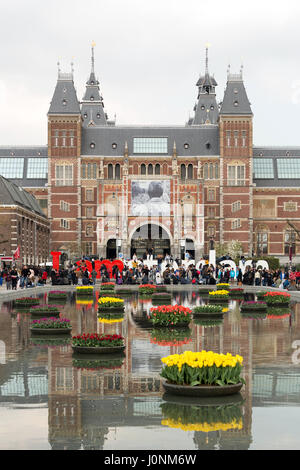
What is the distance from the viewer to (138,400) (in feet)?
33.2

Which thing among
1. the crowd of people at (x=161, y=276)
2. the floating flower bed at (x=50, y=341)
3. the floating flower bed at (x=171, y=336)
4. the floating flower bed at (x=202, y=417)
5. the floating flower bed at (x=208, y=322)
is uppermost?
the crowd of people at (x=161, y=276)

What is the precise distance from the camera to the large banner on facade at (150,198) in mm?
81812

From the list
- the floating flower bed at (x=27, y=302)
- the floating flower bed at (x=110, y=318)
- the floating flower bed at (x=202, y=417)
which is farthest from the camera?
the floating flower bed at (x=27, y=302)

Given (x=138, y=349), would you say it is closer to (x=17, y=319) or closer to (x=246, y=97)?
→ (x=17, y=319)

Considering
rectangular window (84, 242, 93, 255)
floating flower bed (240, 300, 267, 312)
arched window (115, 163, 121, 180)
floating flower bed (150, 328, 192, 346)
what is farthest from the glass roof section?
floating flower bed (150, 328, 192, 346)

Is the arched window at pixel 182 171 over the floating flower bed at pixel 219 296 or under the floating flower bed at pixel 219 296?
over

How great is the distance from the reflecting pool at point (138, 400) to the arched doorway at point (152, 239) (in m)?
64.6

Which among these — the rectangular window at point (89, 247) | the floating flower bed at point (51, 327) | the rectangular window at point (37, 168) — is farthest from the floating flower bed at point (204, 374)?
the rectangular window at point (37, 168)

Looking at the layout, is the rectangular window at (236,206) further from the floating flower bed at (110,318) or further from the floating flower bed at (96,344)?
the floating flower bed at (96,344)

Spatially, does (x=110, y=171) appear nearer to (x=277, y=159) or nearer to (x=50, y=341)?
(x=277, y=159)

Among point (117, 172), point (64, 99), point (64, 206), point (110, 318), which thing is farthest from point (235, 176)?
point (110, 318)

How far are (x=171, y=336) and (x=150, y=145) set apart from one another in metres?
69.3

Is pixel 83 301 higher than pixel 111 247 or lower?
lower

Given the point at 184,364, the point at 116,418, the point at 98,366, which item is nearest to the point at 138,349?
the point at 98,366
